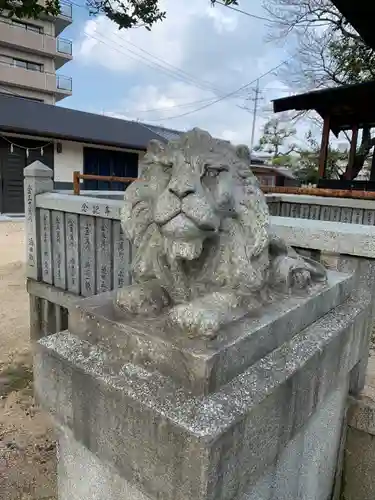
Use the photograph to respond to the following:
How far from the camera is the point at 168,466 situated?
114 centimetres

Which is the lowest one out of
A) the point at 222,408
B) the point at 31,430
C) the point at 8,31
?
the point at 31,430

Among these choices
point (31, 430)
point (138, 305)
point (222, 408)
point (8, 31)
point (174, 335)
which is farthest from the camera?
point (8, 31)

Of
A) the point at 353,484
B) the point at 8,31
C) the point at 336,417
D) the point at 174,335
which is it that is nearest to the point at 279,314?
the point at 174,335

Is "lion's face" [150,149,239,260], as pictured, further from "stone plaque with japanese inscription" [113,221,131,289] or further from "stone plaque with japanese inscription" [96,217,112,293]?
"stone plaque with japanese inscription" [96,217,112,293]

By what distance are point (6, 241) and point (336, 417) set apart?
8.12 m

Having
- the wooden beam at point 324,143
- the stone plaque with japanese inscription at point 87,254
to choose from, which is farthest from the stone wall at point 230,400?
the wooden beam at point 324,143

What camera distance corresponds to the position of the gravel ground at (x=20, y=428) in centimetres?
214

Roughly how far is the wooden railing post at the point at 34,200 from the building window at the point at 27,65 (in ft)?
69.4

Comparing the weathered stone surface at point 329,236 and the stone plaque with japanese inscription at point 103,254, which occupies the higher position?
the weathered stone surface at point 329,236

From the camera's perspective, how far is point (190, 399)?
1149 millimetres

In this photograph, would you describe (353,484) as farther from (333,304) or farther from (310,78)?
(310,78)

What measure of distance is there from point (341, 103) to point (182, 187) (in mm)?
8348

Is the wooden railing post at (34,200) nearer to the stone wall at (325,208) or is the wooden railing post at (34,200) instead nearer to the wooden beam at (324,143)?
the stone wall at (325,208)

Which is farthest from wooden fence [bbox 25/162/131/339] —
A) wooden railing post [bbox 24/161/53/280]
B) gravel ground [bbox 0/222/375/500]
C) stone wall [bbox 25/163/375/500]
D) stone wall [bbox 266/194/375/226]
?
stone wall [bbox 266/194/375/226]
